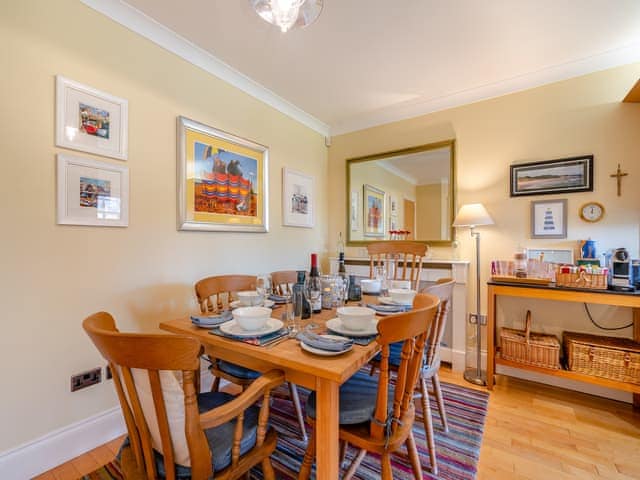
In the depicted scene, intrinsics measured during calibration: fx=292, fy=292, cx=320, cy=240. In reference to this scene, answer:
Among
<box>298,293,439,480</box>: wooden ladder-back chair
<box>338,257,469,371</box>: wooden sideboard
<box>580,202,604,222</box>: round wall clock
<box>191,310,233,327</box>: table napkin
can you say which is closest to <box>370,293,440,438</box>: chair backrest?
<box>298,293,439,480</box>: wooden ladder-back chair

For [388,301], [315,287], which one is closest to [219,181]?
[315,287]

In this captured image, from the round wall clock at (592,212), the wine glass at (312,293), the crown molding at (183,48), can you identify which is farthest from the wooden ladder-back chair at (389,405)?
the crown molding at (183,48)

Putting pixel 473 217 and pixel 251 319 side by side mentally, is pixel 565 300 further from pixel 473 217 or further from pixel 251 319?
pixel 251 319

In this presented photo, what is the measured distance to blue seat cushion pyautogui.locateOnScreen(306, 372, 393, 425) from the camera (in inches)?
43.4

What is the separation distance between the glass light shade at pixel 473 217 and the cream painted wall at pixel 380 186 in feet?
2.22

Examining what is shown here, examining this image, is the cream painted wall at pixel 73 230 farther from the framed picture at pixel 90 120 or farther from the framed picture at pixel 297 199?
the framed picture at pixel 297 199

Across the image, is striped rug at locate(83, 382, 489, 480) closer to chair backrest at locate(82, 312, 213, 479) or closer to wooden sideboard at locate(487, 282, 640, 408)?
wooden sideboard at locate(487, 282, 640, 408)

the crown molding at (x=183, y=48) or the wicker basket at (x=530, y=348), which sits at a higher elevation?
the crown molding at (x=183, y=48)

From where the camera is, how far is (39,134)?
1.45 meters

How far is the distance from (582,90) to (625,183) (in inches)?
31.0

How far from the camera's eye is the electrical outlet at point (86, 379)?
1566 millimetres

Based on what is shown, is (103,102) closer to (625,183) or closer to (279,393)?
(279,393)

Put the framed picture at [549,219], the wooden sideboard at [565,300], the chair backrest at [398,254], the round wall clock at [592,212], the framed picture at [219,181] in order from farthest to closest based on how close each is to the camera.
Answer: the chair backrest at [398,254], the framed picture at [549,219], the round wall clock at [592,212], the framed picture at [219,181], the wooden sideboard at [565,300]

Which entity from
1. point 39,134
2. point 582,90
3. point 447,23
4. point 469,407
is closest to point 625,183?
point 582,90
